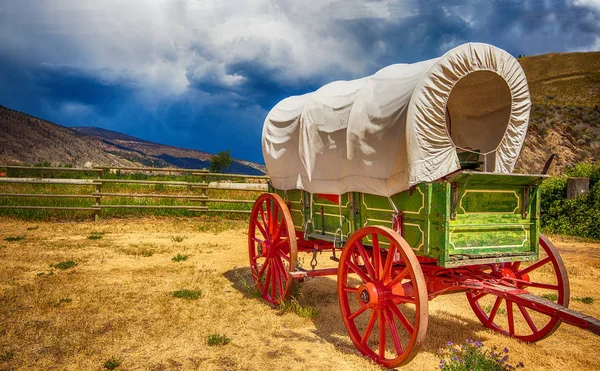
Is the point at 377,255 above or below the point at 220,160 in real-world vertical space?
below

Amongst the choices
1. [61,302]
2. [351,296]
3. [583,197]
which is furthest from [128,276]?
[583,197]

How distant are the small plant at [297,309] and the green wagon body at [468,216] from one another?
1.52 meters

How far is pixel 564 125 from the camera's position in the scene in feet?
101

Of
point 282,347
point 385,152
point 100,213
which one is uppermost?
point 385,152

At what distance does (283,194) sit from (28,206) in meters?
10.9

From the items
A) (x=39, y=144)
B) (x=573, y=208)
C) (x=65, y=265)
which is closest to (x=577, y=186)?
(x=573, y=208)

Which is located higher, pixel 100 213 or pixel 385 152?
pixel 385 152

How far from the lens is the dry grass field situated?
13.9 ft

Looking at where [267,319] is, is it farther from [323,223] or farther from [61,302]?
[61,302]

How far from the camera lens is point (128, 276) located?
24.6ft

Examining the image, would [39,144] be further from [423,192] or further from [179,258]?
[423,192]

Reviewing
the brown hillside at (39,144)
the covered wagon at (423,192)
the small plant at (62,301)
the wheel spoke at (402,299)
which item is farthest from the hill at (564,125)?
the brown hillside at (39,144)

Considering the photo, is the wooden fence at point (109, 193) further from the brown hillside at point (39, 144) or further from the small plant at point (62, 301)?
the brown hillside at point (39, 144)

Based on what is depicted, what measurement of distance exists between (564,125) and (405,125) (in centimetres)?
3224
